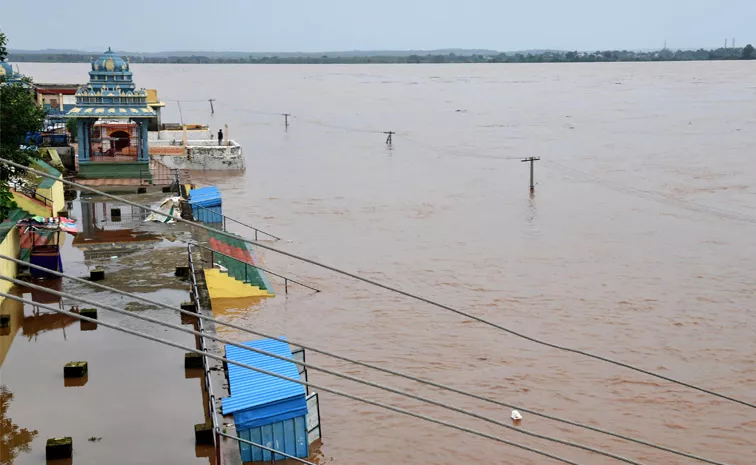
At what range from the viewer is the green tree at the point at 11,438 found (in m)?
11.1

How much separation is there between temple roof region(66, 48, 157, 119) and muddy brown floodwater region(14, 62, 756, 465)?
6.00m

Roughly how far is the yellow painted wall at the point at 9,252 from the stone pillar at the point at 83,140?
1194cm

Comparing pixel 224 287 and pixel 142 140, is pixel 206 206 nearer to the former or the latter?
pixel 224 287

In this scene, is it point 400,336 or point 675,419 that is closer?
point 675,419

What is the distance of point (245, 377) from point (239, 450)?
4.23ft

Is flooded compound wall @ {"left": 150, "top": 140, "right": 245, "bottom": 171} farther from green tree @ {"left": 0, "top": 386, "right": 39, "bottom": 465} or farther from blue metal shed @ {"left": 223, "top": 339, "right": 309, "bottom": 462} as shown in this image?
blue metal shed @ {"left": 223, "top": 339, "right": 309, "bottom": 462}

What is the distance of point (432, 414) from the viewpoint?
15.2m

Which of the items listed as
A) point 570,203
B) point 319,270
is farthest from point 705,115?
point 319,270

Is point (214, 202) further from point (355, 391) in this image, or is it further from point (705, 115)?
point (705, 115)

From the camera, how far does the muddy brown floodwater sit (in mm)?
15031

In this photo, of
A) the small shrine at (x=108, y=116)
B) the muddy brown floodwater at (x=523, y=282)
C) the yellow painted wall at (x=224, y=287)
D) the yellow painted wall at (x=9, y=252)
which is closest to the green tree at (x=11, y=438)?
the muddy brown floodwater at (x=523, y=282)

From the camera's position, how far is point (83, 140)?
3053 centimetres

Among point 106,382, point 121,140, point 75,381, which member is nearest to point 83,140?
Answer: point 121,140

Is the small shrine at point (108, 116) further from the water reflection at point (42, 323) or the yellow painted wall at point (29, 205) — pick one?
the water reflection at point (42, 323)
